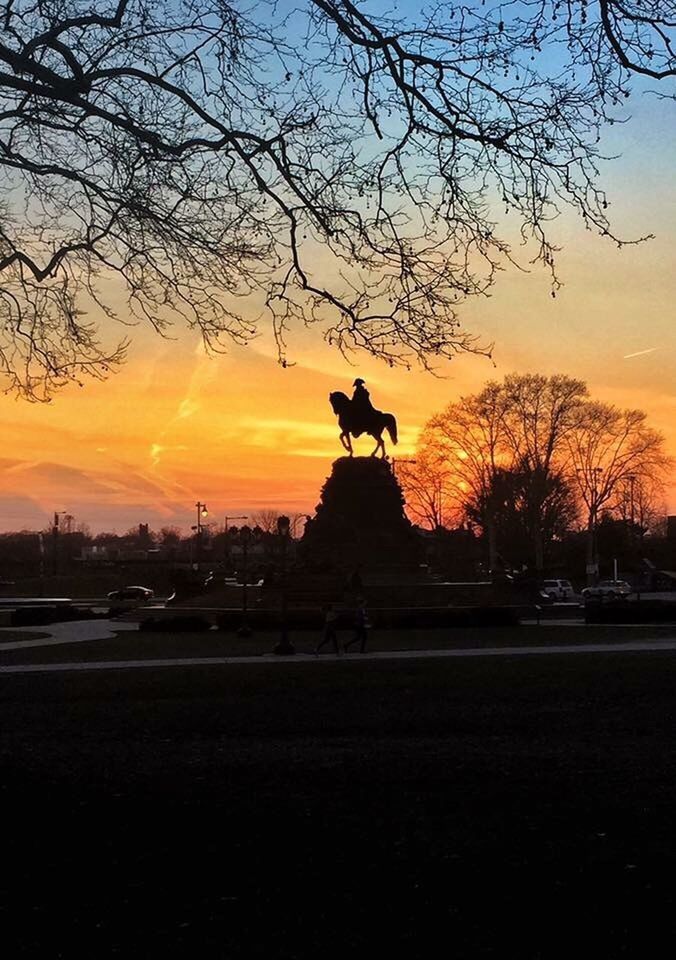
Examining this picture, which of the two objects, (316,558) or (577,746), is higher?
(316,558)

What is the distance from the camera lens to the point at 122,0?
891 cm

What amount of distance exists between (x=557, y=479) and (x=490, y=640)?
5200cm

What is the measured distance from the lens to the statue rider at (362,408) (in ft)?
144

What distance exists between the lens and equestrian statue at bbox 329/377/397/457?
43.8 meters

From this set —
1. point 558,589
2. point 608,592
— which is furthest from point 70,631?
point 608,592

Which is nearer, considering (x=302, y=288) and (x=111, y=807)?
(x=111, y=807)

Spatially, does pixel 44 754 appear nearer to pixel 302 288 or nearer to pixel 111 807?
pixel 111 807

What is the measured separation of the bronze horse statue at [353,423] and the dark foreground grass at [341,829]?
95.4 feet

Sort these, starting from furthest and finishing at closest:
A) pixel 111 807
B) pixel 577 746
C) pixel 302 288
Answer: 1. pixel 577 746
2. pixel 302 288
3. pixel 111 807

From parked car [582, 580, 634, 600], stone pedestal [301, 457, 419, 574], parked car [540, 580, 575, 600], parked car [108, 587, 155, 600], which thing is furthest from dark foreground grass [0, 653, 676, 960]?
parked car [540, 580, 575, 600]

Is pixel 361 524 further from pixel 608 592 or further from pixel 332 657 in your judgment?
pixel 608 592

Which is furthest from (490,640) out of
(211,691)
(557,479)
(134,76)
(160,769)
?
(557,479)

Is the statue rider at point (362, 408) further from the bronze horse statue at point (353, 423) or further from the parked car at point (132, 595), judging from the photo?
the parked car at point (132, 595)

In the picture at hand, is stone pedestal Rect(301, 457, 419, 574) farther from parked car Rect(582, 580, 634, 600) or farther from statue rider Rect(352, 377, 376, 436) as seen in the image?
parked car Rect(582, 580, 634, 600)
